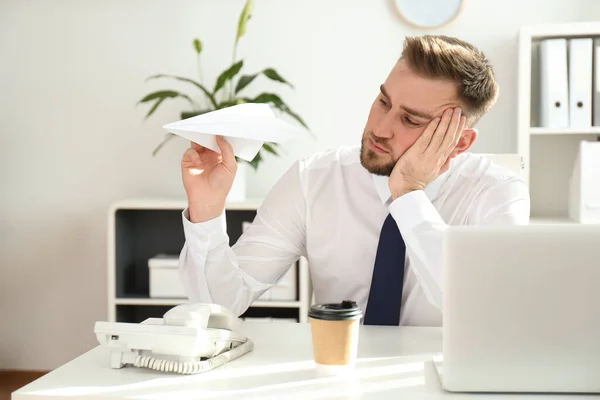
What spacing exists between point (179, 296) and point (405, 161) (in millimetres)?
1609

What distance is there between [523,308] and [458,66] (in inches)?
34.0

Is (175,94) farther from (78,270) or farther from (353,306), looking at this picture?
(353,306)

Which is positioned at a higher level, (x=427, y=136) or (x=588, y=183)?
(x=427, y=136)

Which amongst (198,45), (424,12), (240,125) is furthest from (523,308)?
(424,12)

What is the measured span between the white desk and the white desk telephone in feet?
0.05

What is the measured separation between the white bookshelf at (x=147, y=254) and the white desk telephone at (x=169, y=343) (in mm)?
1716

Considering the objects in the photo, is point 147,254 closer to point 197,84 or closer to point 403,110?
point 197,84

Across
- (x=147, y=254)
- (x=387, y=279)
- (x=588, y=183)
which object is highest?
(x=588, y=183)

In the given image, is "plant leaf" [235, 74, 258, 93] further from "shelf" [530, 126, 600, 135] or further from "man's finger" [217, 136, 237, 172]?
"man's finger" [217, 136, 237, 172]

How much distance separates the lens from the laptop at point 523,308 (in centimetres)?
97

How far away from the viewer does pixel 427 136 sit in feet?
5.43

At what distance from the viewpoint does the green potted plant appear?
2932mm

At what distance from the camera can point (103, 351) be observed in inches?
47.6

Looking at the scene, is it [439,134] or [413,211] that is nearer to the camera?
[413,211]
